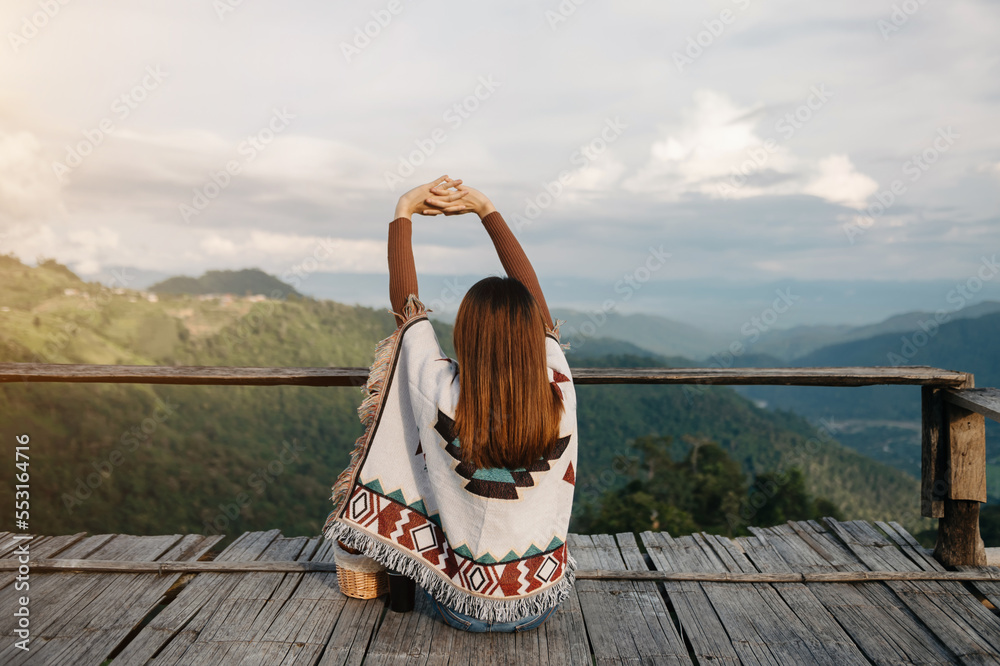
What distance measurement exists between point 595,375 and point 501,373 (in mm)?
1156

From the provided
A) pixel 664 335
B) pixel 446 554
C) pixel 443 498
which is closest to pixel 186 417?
pixel 446 554

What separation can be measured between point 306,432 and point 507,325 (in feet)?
53.8

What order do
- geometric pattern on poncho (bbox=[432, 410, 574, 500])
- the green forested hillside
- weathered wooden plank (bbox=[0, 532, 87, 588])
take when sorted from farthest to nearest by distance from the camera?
the green forested hillside
weathered wooden plank (bbox=[0, 532, 87, 588])
geometric pattern on poncho (bbox=[432, 410, 574, 500])

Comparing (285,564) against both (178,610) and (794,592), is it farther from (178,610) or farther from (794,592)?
(794,592)

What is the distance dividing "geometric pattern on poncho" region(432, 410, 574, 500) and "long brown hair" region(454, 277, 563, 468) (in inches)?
2.5

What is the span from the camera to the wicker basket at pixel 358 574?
2.31 metres

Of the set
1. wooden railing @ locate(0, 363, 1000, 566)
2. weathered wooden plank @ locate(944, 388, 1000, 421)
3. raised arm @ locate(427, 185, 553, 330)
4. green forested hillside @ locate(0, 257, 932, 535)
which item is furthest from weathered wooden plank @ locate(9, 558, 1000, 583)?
green forested hillside @ locate(0, 257, 932, 535)

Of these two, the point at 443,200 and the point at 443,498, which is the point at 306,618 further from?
the point at 443,200

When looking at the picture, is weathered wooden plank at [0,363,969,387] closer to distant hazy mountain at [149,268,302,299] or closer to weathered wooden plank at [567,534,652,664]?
weathered wooden plank at [567,534,652,664]

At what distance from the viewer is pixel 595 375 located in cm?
290

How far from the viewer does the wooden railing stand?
2.78 meters

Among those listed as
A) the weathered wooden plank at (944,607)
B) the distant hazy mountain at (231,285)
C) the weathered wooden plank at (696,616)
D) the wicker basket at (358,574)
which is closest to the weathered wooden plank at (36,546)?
the wicker basket at (358,574)

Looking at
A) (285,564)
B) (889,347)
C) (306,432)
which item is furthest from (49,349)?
(889,347)

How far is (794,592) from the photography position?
2.49 metres
